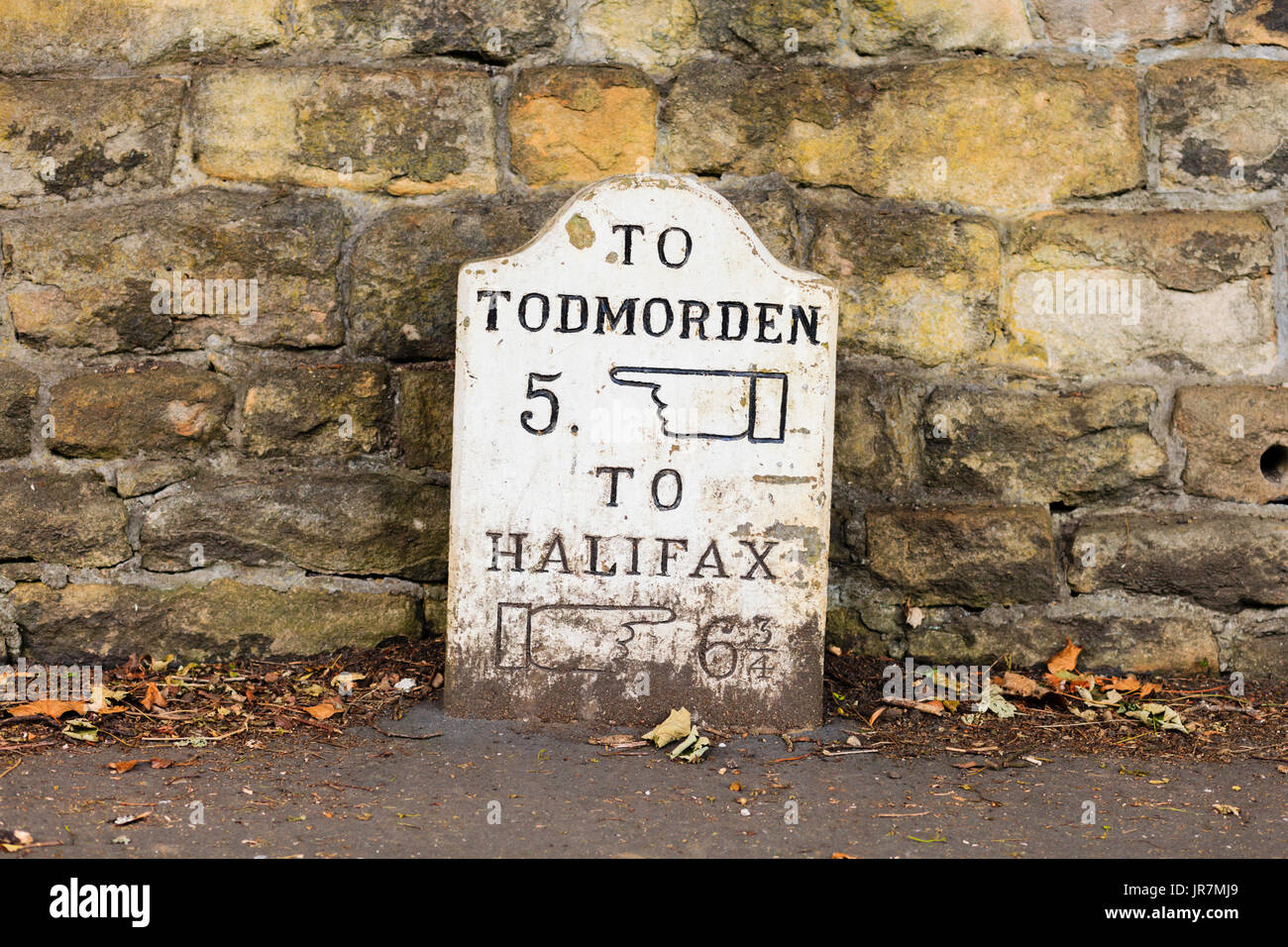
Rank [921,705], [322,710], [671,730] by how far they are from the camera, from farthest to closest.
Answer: [921,705] < [322,710] < [671,730]

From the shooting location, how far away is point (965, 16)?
3.01 metres

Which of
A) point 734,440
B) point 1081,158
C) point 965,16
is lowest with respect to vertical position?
point 734,440

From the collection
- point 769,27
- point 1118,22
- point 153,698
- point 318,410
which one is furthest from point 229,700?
point 1118,22

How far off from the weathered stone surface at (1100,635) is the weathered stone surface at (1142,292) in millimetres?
605

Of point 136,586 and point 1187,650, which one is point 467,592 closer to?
point 136,586

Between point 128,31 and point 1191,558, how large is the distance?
292cm

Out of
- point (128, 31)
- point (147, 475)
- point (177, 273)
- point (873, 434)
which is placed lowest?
point (147, 475)

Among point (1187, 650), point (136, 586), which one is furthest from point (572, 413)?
point (1187, 650)

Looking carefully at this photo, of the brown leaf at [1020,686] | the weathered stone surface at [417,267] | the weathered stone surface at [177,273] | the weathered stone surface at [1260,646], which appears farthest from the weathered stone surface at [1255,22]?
the weathered stone surface at [177,273]

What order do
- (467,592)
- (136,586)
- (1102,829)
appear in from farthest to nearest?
(136,586)
(467,592)
(1102,829)

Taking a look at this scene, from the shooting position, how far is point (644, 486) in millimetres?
2697

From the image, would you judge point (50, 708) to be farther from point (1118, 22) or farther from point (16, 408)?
point (1118, 22)

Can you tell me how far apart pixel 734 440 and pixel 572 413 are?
365 mm

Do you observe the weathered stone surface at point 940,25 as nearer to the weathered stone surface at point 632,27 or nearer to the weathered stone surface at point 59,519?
the weathered stone surface at point 632,27
